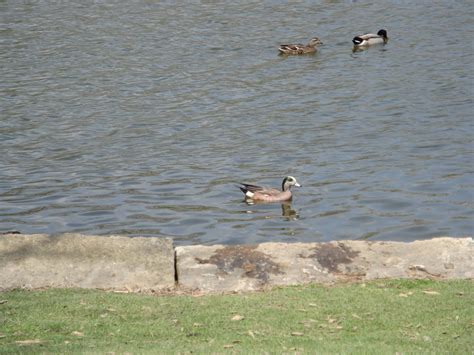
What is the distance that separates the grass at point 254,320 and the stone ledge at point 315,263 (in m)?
0.30

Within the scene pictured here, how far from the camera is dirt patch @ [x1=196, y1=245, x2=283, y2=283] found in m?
9.04

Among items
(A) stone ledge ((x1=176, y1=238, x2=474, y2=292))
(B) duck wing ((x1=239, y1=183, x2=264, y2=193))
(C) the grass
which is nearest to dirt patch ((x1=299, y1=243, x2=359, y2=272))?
(A) stone ledge ((x1=176, y1=238, x2=474, y2=292))

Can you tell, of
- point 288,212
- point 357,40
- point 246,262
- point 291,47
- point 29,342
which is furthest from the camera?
point 357,40

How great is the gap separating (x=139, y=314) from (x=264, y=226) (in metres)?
5.74

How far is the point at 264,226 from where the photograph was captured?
44.8ft

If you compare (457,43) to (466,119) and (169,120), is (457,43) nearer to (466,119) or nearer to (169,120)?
(466,119)

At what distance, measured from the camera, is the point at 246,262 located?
30.1 ft

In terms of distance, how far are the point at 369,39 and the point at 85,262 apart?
52.0ft

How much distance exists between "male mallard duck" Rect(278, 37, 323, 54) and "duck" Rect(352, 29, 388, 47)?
3.13 ft

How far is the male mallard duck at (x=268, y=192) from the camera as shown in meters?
14.0

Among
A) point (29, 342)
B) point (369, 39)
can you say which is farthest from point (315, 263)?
point (369, 39)

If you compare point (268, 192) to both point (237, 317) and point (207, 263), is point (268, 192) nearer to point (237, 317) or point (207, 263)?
point (207, 263)

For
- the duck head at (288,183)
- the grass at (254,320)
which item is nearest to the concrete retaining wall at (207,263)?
the grass at (254,320)

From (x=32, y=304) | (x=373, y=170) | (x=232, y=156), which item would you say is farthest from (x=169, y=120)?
(x=32, y=304)
